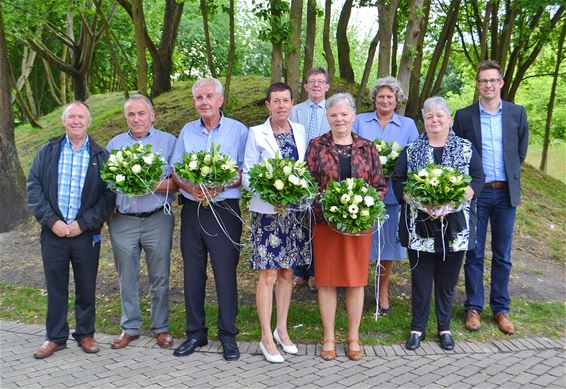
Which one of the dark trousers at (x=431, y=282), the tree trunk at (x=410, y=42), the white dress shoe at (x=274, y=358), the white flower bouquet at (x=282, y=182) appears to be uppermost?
the tree trunk at (x=410, y=42)

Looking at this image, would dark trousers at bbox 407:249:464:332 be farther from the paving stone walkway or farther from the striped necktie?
the striped necktie

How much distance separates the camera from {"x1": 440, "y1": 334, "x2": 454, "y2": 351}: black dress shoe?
212 inches

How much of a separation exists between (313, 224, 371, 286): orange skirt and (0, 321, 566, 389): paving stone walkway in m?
0.82

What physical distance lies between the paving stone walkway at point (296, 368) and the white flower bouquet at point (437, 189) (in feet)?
4.84

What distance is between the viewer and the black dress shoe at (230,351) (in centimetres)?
516

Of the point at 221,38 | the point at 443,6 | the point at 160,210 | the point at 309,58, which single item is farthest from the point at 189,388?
the point at 221,38

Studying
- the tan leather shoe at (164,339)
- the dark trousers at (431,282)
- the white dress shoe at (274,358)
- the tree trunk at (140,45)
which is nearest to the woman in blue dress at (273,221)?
the white dress shoe at (274,358)

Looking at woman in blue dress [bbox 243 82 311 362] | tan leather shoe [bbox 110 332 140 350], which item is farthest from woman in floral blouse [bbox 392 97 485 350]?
tan leather shoe [bbox 110 332 140 350]

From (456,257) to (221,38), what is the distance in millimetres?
18948

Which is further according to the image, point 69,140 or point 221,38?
point 221,38

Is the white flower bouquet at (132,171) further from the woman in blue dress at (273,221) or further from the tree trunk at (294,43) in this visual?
the tree trunk at (294,43)

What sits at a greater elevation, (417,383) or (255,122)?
(255,122)

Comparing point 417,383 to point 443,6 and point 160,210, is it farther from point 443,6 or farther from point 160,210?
point 443,6

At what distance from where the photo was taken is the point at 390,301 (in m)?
6.68
